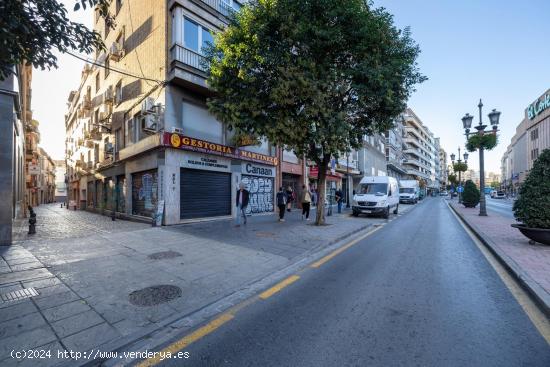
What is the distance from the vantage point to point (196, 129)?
44.0 feet

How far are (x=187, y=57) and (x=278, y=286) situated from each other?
11433 mm

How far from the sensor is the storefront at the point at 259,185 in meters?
16.1

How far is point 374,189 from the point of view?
17.5 metres

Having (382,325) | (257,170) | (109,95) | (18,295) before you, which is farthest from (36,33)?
(109,95)

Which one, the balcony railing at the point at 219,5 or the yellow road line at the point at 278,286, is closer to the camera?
the yellow road line at the point at 278,286

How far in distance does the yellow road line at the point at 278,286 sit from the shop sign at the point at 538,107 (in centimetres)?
6574

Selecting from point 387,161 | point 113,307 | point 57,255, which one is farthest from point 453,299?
point 387,161

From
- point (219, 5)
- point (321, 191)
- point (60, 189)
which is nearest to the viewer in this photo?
point (321, 191)

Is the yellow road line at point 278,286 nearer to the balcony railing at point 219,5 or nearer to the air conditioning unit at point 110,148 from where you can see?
the balcony railing at point 219,5

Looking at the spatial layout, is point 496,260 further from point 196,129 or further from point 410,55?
point 196,129

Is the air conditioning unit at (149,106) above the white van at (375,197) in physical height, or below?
above

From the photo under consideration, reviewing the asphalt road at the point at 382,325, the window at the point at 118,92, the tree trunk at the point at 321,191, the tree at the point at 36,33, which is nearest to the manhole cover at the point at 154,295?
the asphalt road at the point at 382,325

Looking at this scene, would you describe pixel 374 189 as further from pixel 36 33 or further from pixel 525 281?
pixel 36 33

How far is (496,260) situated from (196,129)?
12.3 meters
